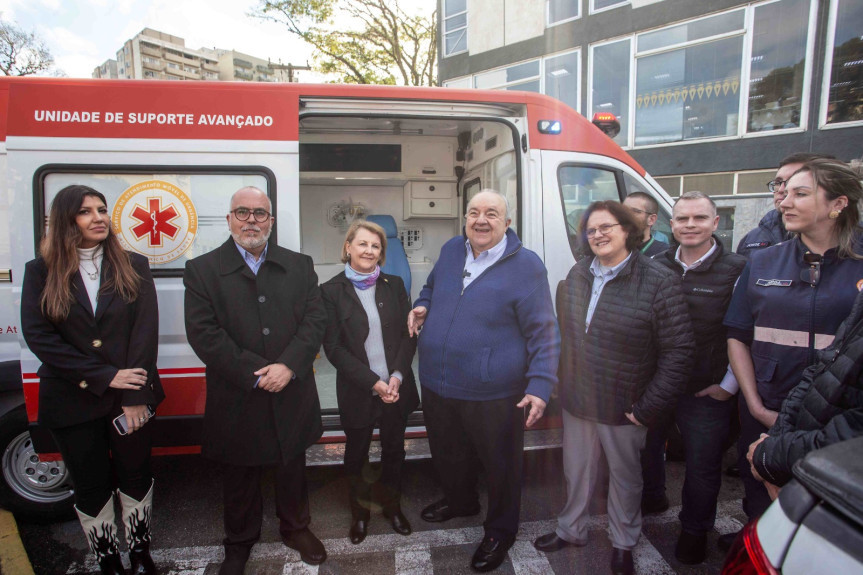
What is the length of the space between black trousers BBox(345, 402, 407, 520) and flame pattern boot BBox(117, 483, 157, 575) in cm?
95

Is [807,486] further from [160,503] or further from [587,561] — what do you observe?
[160,503]

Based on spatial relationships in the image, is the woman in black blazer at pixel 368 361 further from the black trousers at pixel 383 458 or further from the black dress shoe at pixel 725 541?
the black dress shoe at pixel 725 541

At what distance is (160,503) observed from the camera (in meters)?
3.00

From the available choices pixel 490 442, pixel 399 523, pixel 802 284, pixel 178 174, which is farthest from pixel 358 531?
pixel 802 284

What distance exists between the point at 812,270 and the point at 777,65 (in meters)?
9.61

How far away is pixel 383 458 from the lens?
265 cm

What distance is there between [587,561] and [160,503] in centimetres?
255

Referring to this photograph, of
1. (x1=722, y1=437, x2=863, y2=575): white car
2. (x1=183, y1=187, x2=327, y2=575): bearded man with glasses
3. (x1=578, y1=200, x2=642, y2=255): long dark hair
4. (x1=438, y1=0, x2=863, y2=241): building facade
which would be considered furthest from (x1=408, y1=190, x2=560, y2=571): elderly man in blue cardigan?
(x1=438, y1=0, x2=863, y2=241): building facade

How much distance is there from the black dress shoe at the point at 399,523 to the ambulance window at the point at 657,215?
97.1 inches

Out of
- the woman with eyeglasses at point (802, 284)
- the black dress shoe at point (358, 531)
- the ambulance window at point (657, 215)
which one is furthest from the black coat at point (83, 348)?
the ambulance window at point (657, 215)

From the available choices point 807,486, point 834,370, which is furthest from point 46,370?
point 834,370

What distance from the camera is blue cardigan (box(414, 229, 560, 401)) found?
7.38 feet

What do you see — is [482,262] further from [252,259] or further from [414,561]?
[414,561]

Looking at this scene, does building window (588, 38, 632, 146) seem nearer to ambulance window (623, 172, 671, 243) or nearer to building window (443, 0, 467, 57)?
building window (443, 0, 467, 57)
